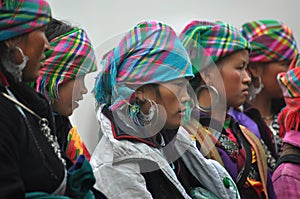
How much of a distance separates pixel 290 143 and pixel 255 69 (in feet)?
3.49

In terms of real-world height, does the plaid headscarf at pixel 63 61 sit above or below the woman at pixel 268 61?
above

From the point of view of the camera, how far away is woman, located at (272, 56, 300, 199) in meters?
3.10

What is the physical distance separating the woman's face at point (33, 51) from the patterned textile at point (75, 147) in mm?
795

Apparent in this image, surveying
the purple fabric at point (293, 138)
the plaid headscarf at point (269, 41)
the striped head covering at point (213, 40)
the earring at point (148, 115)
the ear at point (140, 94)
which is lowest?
the purple fabric at point (293, 138)

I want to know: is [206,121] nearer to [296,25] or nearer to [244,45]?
[244,45]

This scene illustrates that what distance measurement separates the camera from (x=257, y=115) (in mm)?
3824

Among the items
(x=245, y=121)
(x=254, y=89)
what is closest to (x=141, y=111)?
(x=245, y=121)

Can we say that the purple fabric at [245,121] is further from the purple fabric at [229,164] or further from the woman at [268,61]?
the purple fabric at [229,164]

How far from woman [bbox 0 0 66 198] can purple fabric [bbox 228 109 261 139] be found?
74.8 inches

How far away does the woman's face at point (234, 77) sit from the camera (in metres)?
3.28

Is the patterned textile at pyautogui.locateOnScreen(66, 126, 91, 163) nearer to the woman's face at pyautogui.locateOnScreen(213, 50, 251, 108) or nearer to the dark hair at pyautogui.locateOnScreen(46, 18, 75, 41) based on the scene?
the dark hair at pyautogui.locateOnScreen(46, 18, 75, 41)

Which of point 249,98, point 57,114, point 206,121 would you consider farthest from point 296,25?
point 57,114

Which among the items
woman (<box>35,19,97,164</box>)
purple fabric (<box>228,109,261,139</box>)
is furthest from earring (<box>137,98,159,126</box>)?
purple fabric (<box>228,109,261,139</box>)

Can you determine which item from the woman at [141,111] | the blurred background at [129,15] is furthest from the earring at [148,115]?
the blurred background at [129,15]
